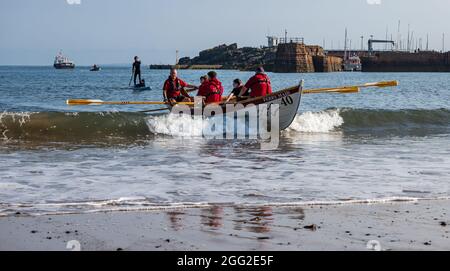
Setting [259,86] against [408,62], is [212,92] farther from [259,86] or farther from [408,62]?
[408,62]

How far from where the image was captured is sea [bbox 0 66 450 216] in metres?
9.68

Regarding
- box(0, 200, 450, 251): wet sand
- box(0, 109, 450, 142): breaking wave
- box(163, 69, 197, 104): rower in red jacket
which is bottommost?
box(0, 109, 450, 142): breaking wave

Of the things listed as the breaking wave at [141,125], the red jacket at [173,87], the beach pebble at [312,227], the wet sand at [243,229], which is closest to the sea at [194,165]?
the breaking wave at [141,125]

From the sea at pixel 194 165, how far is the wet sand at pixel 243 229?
1.84 feet

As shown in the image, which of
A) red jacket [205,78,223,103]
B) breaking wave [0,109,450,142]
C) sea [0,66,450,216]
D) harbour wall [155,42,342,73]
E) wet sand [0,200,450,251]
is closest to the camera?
wet sand [0,200,450,251]

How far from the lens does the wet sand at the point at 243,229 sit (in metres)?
6.84

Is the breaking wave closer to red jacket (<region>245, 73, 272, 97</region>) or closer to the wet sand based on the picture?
red jacket (<region>245, 73, 272, 97</region>)

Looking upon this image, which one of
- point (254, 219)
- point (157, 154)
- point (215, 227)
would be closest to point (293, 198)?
point (254, 219)

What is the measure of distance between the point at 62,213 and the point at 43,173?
Answer: 3943mm

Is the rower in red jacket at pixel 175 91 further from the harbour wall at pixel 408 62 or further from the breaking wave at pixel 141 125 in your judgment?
the harbour wall at pixel 408 62

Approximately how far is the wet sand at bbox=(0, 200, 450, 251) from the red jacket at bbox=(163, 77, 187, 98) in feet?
42.4

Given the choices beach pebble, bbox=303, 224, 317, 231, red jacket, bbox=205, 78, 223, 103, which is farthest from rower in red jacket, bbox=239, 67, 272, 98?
beach pebble, bbox=303, 224, 317, 231

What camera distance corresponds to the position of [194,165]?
13.6 meters

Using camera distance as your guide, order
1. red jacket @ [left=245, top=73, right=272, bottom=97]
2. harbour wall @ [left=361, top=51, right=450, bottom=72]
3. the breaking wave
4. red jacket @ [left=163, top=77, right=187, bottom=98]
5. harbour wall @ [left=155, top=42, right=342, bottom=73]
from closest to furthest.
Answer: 1. red jacket @ [left=245, top=73, right=272, bottom=97]
2. the breaking wave
3. red jacket @ [left=163, top=77, right=187, bottom=98]
4. harbour wall @ [left=155, top=42, right=342, bottom=73]
5. harbour wall @ [left=361, top=51, right=450, bottom=72]
